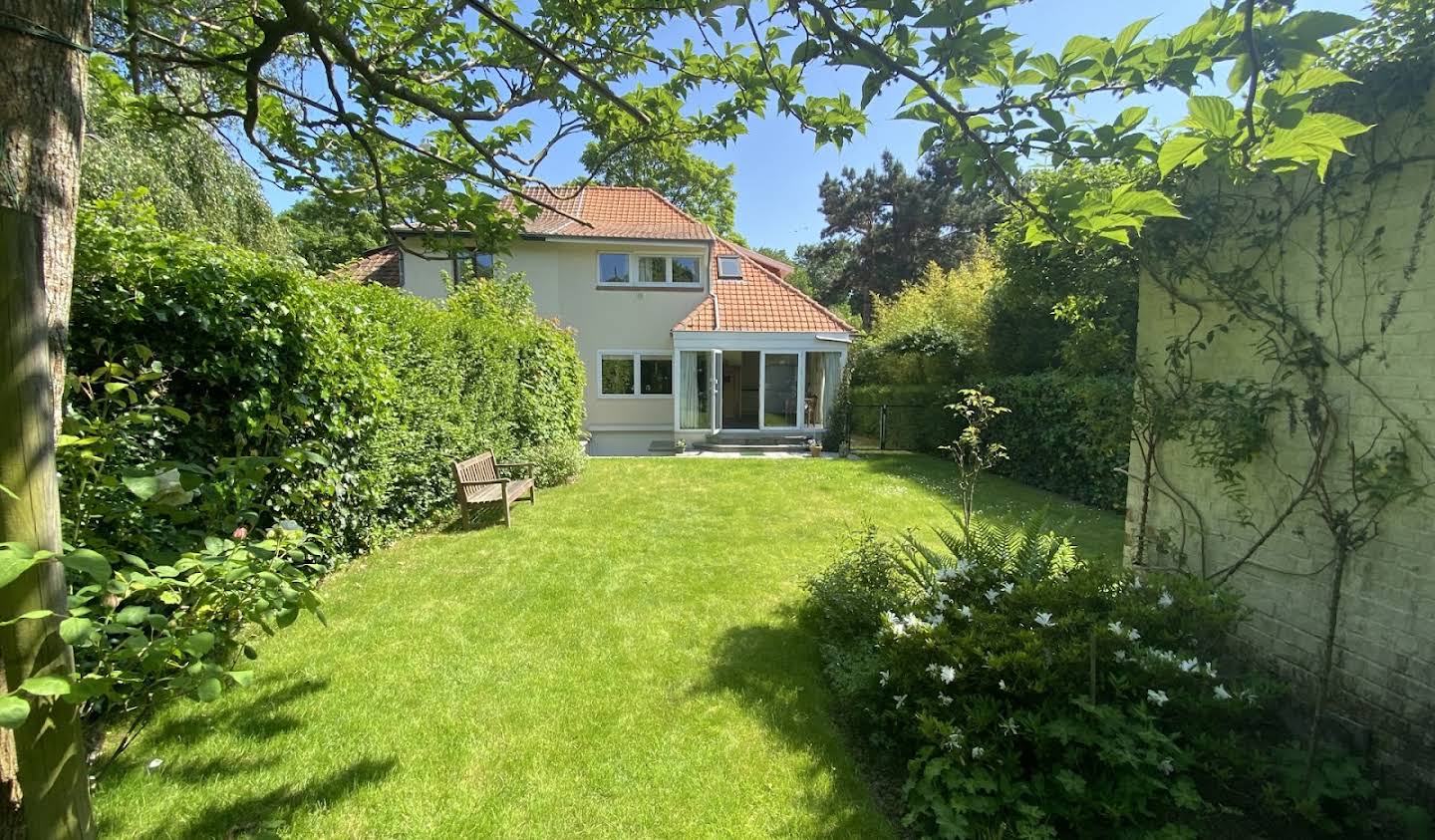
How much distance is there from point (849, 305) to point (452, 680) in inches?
1328

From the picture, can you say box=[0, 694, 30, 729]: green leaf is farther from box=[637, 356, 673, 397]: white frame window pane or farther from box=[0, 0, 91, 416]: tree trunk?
box=[637, 356, 673, 397]: white frame window pane

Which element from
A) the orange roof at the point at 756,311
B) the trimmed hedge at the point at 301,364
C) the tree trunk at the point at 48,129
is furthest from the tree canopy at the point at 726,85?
the orange roof at the point at 756,311

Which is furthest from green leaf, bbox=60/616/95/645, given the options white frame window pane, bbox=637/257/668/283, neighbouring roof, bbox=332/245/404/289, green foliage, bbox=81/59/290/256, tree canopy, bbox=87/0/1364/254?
neighbouring roof, bbox=332/245/404/289

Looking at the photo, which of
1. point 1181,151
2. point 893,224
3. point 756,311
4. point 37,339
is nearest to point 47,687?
point 37,339

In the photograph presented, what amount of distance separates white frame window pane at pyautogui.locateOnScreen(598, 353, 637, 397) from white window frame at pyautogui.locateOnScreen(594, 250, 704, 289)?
191 centimetres

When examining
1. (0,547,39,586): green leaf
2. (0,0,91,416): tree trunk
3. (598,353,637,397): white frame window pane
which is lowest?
(0,547,39,586): green leaf

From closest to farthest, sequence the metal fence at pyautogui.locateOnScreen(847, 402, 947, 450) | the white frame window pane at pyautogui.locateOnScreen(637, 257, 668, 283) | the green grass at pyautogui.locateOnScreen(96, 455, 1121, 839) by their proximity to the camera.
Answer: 1. the green grass at pyautogui.locateOnScreen(96, 455, 1121, 839)
2. the metal fence at pyautogui.locateOnScreen(847, 402, 947, 450)
3. the white frame window pane at pyautogui.locateOnScreen(637, 257, 668, 283)

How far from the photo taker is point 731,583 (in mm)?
5215

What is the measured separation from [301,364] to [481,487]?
289cm

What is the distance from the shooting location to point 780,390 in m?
16.6

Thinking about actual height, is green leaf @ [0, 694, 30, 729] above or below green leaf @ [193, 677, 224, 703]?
above

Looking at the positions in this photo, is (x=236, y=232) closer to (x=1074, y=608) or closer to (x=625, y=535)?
(x=625, y=535)

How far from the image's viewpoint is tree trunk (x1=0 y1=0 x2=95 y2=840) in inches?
46.3

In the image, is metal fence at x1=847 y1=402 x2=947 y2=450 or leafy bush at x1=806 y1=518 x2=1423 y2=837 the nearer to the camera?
leafy bush at x1=806 y1=518 x2=1423 y2=837
